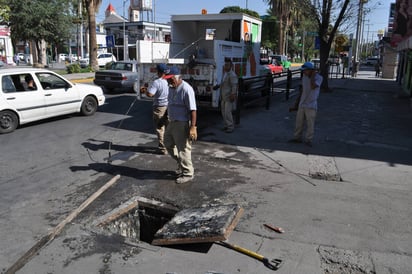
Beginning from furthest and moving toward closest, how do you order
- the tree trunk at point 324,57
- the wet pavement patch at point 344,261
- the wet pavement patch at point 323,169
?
the tree trunk at point 324,57 → the wet pavement patch at point 323,169 → the wet pavement patch at point 344,261

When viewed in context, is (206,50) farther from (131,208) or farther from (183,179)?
(131,208)

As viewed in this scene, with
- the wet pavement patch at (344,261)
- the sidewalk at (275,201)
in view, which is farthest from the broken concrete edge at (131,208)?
the wet pavement patch at (344,261)

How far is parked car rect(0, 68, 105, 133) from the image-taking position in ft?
30.1

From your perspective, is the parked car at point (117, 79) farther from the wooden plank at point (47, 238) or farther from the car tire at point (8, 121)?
the wooden plank at point (47, 238)

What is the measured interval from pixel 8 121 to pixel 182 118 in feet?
18.3

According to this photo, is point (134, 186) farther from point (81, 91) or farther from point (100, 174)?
point (81, 91)

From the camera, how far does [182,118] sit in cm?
586

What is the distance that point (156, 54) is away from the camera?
38.5 ft

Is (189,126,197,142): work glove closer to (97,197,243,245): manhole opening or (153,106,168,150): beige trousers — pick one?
(97,197,243,245): manhole opening

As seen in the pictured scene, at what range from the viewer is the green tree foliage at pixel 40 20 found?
26.0 meters

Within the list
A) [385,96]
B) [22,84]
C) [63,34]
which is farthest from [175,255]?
[63,34]

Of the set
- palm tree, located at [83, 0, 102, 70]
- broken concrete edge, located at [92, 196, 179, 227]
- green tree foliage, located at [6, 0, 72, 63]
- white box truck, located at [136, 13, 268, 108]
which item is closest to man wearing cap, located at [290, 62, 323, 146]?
white box truck, located at [136, 13, 268, 108]

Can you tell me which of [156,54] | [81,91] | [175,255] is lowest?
[175,255]

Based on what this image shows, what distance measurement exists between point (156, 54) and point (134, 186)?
681 centimetres
